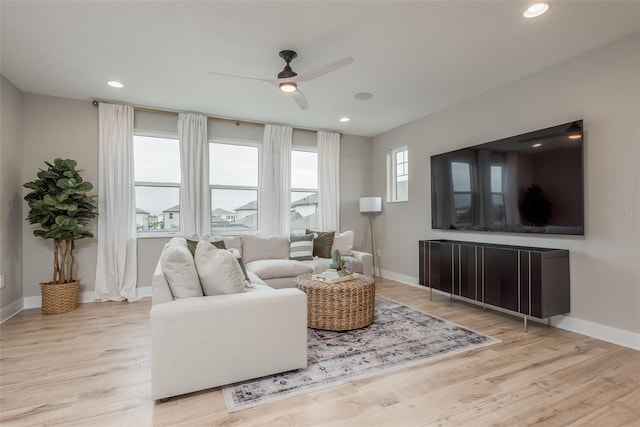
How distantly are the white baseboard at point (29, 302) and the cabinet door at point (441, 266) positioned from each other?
397 cm

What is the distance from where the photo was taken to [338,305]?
297cm

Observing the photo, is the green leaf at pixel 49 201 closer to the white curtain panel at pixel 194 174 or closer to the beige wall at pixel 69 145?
the beige wall at pixel 69 145

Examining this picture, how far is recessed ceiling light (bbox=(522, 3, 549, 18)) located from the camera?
223cm

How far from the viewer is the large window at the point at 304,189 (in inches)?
216

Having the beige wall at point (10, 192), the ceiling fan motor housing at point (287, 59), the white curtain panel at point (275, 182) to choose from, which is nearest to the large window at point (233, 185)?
the white curtain panel at point (275, 182)

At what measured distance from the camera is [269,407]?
6.02 ft

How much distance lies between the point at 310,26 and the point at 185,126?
111 inches

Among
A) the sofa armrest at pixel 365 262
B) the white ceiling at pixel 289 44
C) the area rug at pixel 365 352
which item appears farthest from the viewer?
the sofa armrest at pixel 365 262

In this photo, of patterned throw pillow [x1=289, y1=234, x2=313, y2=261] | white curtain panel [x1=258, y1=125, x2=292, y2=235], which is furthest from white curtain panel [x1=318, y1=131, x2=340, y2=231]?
patterned throw pillow [x1=289, y1=234, x2=313, y2=261]

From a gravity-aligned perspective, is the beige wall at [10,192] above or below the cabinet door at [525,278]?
above

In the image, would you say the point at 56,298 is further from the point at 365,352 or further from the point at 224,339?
the point at 365,352

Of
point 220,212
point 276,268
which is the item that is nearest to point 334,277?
point 276,268

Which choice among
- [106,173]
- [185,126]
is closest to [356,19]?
[185,126]

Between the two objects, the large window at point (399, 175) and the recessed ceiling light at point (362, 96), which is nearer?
the recessed ceiling light at point (362, 96)
